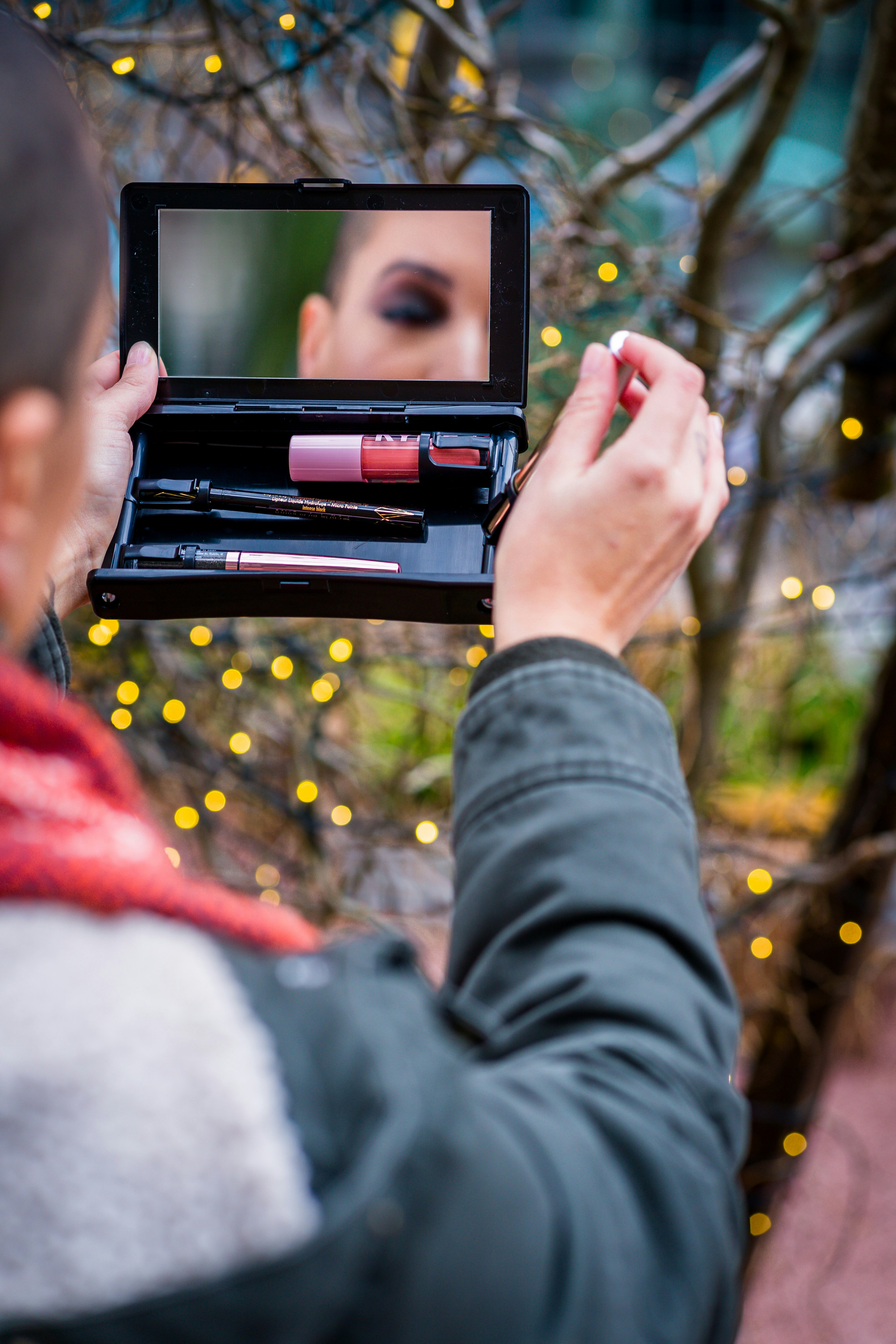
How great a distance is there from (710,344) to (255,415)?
0.79 metres

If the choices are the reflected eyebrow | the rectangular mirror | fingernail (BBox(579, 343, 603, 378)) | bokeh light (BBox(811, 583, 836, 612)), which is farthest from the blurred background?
fingernail (BBox(579, 343, 603, 378))

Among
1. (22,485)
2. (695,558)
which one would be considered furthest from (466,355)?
(695,558)

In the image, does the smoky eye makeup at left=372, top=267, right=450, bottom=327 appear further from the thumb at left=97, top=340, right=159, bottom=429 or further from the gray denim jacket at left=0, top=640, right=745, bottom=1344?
the gray denim jacket at left=0, top=640, right=745, bottom=1344

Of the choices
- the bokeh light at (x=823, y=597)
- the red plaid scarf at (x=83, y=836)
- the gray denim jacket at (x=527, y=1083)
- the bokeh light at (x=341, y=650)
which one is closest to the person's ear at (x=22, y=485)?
the red plaid scarf at (x=83, y=836)

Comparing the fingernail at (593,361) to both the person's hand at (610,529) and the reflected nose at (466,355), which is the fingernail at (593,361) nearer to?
the person's hand at (610,529)

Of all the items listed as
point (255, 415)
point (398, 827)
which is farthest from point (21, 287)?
point (398, 827)

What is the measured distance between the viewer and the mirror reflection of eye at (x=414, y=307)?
2.27 ft

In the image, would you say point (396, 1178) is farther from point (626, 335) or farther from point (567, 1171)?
point (626, 335)

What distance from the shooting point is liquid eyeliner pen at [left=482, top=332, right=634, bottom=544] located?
1.71 ft

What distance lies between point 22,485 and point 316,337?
1.50 feet

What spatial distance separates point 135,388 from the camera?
2.12 ft

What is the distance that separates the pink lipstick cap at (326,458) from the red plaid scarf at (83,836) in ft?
1.13

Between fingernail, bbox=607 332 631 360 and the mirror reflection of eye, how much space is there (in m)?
0.20

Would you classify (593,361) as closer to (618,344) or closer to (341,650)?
(618,344)
